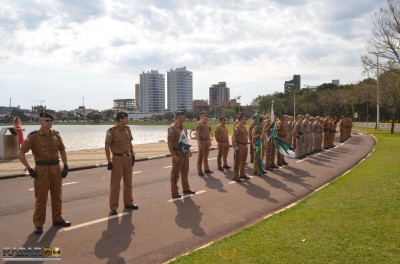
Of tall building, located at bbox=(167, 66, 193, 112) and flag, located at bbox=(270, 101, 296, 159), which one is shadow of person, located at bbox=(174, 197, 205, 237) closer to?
flag, located at bbox=(270, 101, 296, 159)

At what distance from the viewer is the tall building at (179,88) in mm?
180250

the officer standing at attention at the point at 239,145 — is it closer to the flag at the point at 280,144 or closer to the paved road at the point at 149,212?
the paved road at the point at 149,212

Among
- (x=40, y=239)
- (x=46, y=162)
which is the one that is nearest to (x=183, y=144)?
(x=46, y=162)

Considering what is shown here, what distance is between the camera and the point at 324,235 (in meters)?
5.63

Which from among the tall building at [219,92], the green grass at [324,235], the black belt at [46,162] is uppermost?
the tall building at [219,92]

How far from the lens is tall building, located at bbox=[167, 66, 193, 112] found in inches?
7096

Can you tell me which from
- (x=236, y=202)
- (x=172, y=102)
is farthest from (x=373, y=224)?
(x=172, y=102)

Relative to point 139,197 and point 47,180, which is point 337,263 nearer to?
point 47,180

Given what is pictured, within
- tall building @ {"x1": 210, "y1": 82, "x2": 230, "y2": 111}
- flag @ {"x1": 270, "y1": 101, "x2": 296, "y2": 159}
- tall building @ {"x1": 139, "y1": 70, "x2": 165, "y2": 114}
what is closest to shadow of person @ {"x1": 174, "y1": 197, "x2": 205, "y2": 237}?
flag @ {"x1": 270, "y1": 101, "x2": 296, "y2": 159}

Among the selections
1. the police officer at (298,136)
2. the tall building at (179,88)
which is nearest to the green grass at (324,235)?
the police officer at (298,136)

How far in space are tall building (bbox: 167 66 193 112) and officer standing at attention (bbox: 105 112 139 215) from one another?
561 feet

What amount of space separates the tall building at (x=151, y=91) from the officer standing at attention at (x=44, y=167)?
183 metres

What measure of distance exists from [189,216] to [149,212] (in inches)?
35.0

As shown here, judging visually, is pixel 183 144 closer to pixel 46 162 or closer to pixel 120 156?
pixel 120 156
